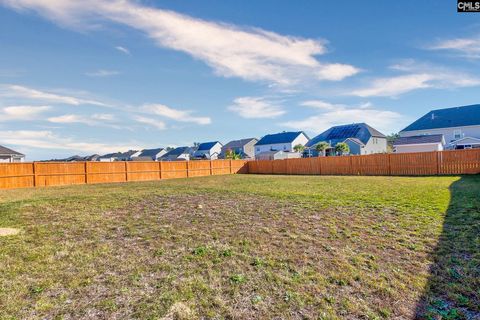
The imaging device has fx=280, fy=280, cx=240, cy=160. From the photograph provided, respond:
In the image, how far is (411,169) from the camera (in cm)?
1923

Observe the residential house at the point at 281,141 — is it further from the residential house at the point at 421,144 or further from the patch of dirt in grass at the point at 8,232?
the patch of dirt in grass at the point at 8,232

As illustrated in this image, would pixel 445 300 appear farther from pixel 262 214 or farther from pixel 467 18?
pixel 467 18

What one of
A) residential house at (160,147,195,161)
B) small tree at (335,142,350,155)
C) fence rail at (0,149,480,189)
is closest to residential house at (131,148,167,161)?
residential house at (160,147,195,161)

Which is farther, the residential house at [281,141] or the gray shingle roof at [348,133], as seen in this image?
the residential house at [281,141]

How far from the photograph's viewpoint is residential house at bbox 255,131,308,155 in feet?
162

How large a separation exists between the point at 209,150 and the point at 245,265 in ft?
184

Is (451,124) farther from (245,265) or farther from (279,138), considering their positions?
(245,265)

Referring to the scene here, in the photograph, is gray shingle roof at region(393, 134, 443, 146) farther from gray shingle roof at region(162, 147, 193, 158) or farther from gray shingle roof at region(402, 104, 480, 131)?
gray shingle roof at region(162, 147, 193, 158)

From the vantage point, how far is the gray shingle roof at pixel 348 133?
4238 centimetres

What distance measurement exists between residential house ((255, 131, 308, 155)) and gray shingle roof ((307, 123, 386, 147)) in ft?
11.2

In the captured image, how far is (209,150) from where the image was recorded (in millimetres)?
59250

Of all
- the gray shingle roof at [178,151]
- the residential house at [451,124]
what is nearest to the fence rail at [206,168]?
the residential house at [451,124]

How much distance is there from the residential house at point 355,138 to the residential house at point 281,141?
326 centimetres

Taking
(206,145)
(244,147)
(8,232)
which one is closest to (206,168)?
(8,232)
